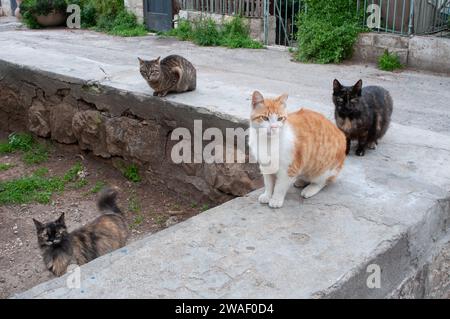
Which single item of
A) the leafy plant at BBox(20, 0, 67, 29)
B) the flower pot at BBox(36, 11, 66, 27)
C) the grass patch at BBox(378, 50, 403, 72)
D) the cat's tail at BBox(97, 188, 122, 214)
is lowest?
the cat's tail at BBox(97, 188, 122, 214)

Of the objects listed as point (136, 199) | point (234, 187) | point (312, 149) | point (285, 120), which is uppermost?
point (285, 120)

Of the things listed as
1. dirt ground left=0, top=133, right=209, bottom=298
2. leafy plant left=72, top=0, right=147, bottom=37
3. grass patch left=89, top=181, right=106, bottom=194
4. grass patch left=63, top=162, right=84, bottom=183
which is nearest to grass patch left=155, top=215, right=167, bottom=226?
dirt ground left=0, top=133, right=209, bottom=298

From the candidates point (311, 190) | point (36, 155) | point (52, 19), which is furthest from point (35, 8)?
point (311, 190)

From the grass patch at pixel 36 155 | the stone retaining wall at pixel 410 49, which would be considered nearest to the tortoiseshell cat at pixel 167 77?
the grass patch at pixel 36 155

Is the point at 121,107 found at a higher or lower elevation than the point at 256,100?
lower

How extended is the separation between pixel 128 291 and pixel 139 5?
10.3 m

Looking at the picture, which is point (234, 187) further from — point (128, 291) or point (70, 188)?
point (128, 291)

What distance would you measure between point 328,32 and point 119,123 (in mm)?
3966

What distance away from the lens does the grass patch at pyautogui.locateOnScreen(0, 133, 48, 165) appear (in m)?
6.45

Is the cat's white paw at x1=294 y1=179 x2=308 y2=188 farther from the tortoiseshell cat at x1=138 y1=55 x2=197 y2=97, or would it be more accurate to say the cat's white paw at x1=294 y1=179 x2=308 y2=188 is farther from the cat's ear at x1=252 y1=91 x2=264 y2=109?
the tortoiseshell cat at x1=138 y1=55 x2=197 y2=97

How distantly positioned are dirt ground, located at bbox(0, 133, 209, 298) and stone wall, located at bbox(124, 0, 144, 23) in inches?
Answer: 247

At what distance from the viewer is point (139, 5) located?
11555 millimetres
